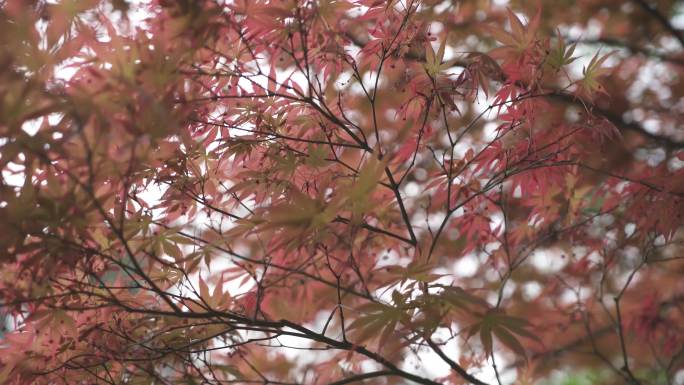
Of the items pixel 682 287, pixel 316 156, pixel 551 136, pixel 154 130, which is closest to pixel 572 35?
pixel 682 287

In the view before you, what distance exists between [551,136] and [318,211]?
0.69 metres

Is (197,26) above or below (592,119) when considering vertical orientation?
below

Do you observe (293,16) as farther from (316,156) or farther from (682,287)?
(682,287)

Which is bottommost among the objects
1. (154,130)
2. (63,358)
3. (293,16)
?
(63,358)

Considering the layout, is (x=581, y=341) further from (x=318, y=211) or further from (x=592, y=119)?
(x=318, y=211)

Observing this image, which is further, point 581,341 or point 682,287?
point 581,341

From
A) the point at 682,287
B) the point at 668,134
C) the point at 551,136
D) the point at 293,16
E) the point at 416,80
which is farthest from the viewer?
the point at 682,287

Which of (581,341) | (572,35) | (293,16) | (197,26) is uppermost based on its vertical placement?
(572,35)

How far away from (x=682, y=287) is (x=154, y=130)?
2.14 meters

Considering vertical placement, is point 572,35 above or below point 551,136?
above

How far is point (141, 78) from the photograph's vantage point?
2.60 feet

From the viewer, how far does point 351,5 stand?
1.11 m

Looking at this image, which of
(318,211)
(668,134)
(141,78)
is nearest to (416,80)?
(318,211)

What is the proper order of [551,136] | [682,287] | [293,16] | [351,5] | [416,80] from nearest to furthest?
1. [293,16]
2. [351,5]
3. [416,80]
4. [551,136]
5. [682,287]
